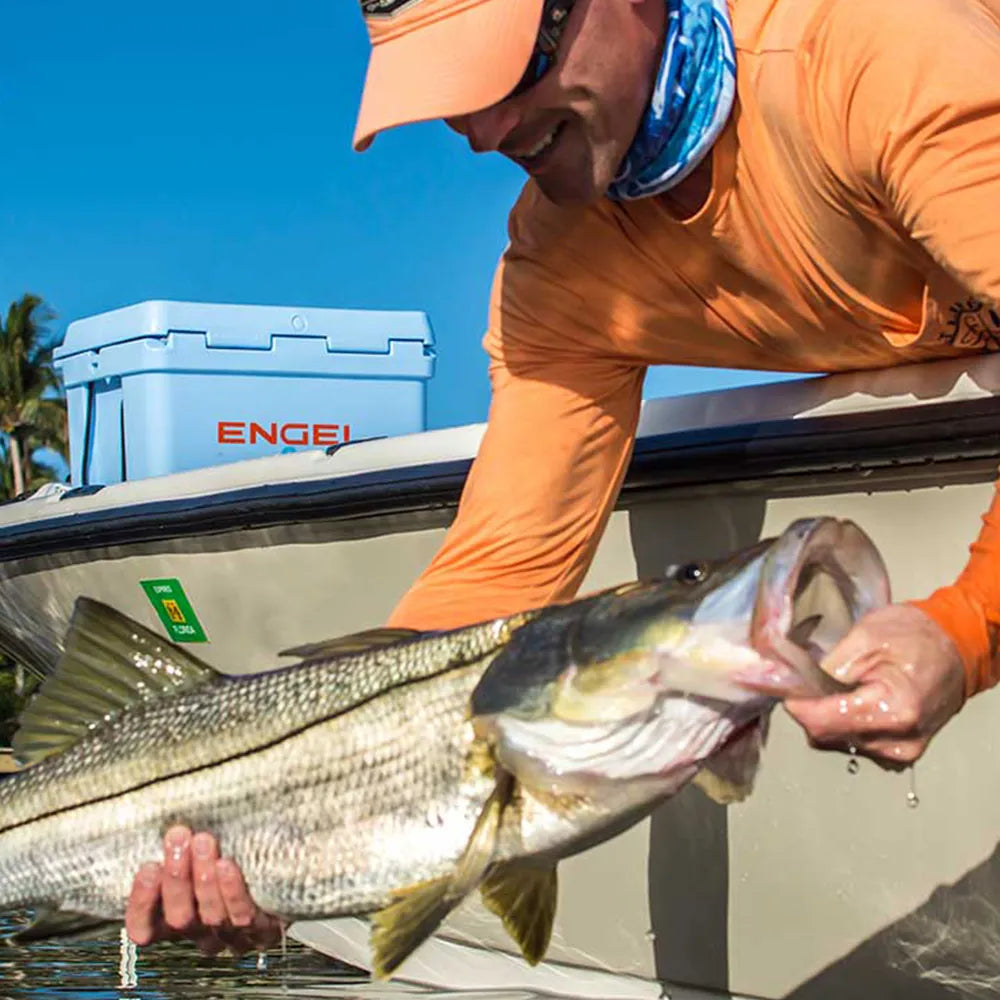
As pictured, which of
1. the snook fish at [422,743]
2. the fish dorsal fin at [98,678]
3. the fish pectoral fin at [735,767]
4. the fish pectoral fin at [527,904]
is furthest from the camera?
the fish dorsal fin at [98,678]

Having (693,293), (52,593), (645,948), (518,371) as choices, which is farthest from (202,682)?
(52,593)

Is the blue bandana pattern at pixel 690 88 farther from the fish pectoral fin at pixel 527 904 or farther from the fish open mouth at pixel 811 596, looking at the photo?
the fish pectoral fin at pixel 527 904

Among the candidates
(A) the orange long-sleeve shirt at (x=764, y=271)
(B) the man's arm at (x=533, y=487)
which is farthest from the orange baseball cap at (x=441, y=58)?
(B) the man's arm at (x=533, y=487)

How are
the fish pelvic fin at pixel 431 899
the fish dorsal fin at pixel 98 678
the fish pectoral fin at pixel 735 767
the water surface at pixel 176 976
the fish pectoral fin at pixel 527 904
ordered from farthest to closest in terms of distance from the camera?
the water surface at pixel 176 976, the fish dorsal fin at pixel 98 678, the fish pectoral fin at pixel 527 904, the fish pelvic fin at pixel 431 899, the fish pectoral fin at pixel 735 767

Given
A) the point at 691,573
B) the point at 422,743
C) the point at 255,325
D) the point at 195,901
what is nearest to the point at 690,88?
the point at 691,573

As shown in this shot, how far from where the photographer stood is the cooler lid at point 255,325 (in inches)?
209

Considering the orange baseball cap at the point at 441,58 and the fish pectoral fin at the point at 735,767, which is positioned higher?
the orange baseball cap at the point at 441,58

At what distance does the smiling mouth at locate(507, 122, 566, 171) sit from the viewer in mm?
2516

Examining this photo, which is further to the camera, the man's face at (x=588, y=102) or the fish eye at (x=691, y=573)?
the man's face at (x=588, y=102)

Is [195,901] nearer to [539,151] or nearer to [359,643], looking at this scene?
[359,643]

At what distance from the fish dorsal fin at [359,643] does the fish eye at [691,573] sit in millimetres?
527

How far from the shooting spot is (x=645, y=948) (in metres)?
3.48

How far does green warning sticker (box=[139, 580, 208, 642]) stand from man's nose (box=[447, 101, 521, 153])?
2.33 meters

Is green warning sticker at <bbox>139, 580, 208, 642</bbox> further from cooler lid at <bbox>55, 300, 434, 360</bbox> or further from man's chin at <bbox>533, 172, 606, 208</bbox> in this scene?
man's chin at <bbox>533, 172, 606, 208</bbox>
